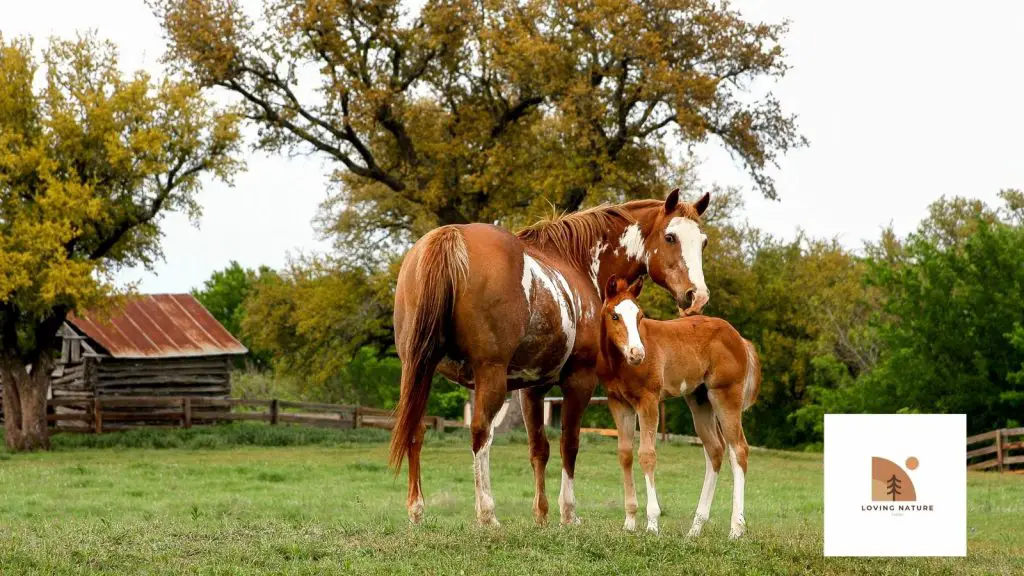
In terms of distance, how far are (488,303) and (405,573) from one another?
2.26 m

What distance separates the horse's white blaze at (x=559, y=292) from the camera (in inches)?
362

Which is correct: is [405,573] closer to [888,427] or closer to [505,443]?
[888,427]

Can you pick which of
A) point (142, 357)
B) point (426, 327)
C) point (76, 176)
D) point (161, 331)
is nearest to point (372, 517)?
point (426, 327)

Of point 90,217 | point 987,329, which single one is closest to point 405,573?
point 90,217

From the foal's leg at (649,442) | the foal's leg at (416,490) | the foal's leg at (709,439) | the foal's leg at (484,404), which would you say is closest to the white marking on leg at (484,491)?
the foal's leg at (484,404)

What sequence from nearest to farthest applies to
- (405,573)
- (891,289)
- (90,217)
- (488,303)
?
(405,573), (488,303), (90,217), (891,289)

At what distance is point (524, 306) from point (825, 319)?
1863 inches

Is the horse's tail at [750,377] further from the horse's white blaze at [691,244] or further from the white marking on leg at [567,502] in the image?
the white marking on leg at [567,502]

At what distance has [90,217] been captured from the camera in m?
31.2

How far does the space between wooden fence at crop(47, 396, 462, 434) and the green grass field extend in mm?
3236

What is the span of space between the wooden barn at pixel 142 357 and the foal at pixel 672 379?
1278 inches

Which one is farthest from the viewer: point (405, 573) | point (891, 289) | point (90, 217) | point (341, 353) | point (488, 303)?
point (341, 353)

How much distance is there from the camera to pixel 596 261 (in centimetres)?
1026

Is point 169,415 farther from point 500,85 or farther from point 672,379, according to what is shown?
point 672,379
